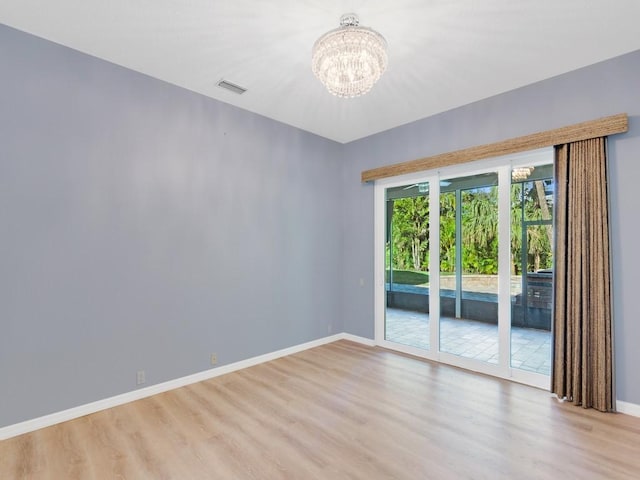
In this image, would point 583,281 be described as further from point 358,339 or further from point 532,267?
point 358,339

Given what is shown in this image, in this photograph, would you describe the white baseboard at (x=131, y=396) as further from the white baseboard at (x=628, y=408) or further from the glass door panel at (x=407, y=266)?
the white baseboard at (x=628, y=408)

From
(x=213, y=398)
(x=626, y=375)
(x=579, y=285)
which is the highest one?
(x=579, y=285)

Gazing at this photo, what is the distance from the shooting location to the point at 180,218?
3420 millimetres

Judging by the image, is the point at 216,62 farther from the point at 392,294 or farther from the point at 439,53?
the point at 392,294

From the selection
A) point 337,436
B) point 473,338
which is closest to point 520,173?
point 473,338

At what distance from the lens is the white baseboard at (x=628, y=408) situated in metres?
2.74

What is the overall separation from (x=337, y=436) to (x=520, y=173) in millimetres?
3291

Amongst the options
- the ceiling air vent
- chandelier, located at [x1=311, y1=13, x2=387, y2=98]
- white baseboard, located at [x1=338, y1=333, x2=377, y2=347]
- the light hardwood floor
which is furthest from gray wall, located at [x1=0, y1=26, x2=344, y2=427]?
chandelier, located at [x1=311, y1=13, x2=387, y2=98]

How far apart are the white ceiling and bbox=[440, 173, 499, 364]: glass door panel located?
1162mm

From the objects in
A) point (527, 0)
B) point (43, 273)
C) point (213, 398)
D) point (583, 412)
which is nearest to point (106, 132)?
point (43, 273)

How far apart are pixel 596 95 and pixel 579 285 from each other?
5.88 feet

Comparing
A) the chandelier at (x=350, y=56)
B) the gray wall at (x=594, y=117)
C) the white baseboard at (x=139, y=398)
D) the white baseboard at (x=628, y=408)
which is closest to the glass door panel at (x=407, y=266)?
the gray wall at (x=594, y=117)

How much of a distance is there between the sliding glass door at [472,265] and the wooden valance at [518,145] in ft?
0.53

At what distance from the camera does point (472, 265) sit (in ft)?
12.9
